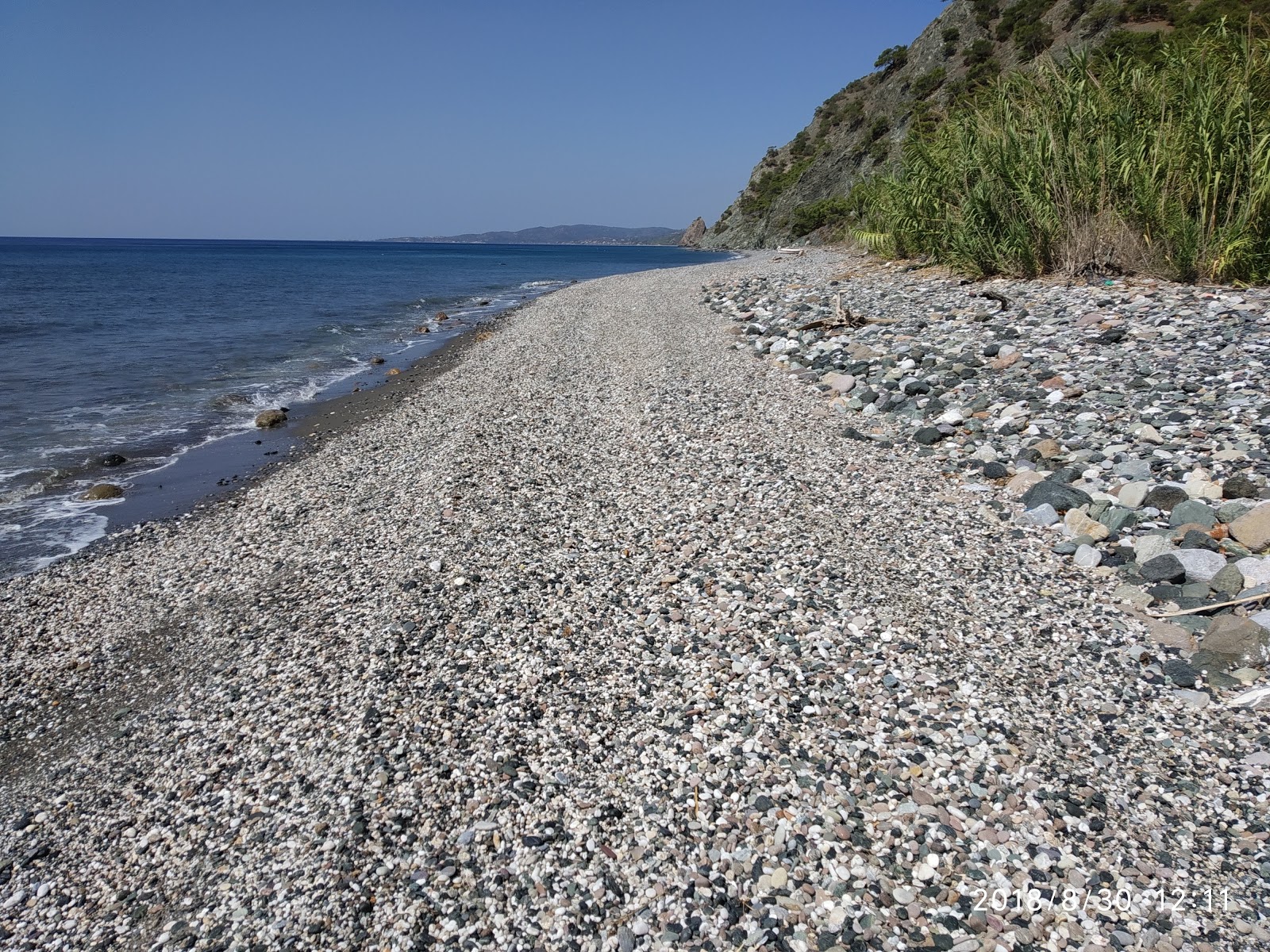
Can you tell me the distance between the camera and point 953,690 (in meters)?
4.25

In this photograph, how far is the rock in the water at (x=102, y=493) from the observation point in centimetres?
986

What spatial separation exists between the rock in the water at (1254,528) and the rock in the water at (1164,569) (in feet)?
1.53

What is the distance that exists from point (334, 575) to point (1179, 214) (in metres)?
12.9

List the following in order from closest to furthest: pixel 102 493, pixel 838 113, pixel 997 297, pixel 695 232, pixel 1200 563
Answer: pixel 1200 563 → pixel 102 493 → pixel 997 297 → pixel 838 113 → pixel 695 232

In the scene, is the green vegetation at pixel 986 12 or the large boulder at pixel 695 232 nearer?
the green vegetation at pixel 986 12

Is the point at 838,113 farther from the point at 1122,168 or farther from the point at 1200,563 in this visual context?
the point at 1200,563

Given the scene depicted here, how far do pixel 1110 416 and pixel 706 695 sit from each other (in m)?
5.76

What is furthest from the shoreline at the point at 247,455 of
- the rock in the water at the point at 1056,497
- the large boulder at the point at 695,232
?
the large boulder at the point at 695,232

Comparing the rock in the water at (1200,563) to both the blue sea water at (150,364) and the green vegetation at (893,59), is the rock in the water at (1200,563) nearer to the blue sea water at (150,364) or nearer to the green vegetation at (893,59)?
the blue sea water at (150,364)

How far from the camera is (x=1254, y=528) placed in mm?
5051

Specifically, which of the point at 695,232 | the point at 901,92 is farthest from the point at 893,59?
the point at 695,232
